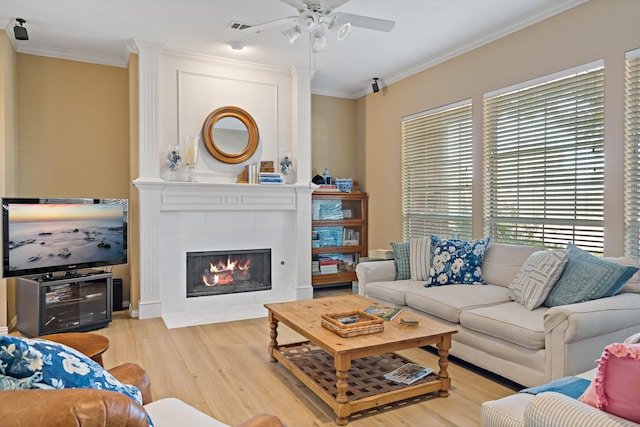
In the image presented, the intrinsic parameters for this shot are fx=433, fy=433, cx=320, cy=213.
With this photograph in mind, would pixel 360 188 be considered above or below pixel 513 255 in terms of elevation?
above

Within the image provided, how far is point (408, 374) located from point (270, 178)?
9.76ft

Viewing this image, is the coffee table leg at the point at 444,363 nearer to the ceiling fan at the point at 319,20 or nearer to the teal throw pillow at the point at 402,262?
the teal throw pillow at the point at 402,262

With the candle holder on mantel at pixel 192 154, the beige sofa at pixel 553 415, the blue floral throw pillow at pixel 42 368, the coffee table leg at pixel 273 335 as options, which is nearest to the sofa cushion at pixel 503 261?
the coffee table leg at pixel 273 335

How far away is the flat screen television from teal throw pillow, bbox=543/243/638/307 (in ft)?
12.8

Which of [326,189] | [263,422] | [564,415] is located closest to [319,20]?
[263,422]

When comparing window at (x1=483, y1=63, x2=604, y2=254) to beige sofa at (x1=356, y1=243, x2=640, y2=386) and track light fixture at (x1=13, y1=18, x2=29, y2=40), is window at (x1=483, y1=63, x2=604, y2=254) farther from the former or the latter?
track light fixture at (x1=13, y1=18, x2=29, y2=40)

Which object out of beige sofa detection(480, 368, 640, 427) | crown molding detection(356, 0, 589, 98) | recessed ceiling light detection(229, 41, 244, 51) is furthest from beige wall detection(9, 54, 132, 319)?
beige sofa detection(480, 368, 640, 427)

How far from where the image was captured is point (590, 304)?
2570 millimetres

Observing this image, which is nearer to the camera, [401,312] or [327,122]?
[401,312]

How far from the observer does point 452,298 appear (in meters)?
3.31

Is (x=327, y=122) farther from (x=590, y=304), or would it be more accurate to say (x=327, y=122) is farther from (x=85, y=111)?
(x=590, y=304)

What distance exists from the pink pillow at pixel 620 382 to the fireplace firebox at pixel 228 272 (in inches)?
168

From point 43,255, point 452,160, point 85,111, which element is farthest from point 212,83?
point 452,160

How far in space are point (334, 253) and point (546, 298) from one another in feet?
10.7
